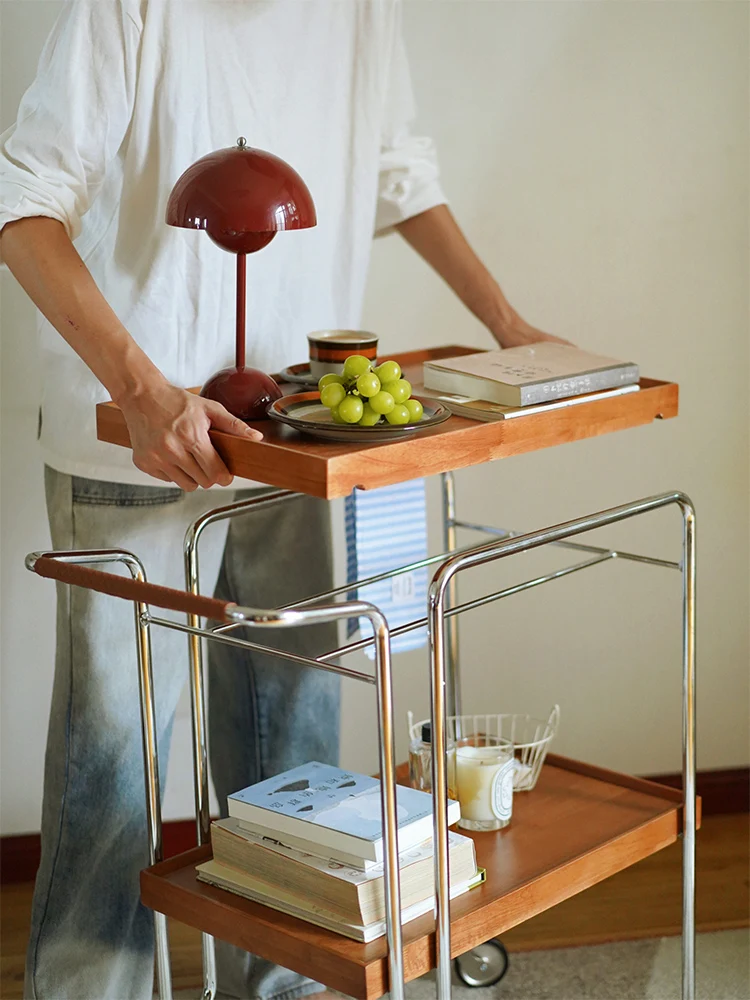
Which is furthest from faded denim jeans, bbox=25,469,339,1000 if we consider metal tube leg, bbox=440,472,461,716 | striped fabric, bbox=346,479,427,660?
metal tube leg, bbox=440,472,461,716

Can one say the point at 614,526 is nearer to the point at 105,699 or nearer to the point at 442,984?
the point at 105,699

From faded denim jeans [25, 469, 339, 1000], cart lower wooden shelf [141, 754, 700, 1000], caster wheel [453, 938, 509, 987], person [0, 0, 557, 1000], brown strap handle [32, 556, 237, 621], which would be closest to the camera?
brown strap handle [32, 556, 237, 621]

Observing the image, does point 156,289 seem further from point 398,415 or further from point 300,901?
point 300,901

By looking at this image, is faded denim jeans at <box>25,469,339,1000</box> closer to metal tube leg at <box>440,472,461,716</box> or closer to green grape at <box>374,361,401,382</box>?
metal tube leg at <box>440,472,461,716</box>

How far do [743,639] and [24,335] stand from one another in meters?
1.45

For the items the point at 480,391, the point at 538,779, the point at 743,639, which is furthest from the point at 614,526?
the point at 480,391

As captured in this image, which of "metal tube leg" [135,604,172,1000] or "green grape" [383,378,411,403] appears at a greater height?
"green grape" [383,378,411,403]

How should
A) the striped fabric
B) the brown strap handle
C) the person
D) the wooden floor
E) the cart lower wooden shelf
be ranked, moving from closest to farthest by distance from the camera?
the brown strap handle
the cart lower wooden shelf
the person
the striped fabric
the wooden floor

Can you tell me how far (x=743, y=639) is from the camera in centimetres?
241

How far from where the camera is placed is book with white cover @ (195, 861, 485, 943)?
120cm

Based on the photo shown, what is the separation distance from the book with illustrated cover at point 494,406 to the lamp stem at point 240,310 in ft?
0.68

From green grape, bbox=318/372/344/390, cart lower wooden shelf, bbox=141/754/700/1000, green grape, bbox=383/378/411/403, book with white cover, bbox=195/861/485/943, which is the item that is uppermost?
green grape, bbox=318/372/344/390

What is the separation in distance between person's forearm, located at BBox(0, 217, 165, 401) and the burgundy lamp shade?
0.13 m

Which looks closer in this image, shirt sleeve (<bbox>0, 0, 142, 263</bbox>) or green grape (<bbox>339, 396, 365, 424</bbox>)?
green grape (<bbox>339, 396, 365, 424</bbox>)
